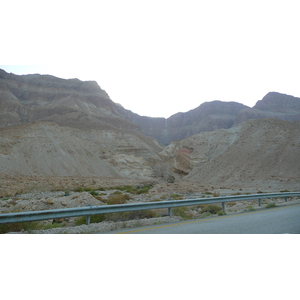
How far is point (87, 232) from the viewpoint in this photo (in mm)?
7664

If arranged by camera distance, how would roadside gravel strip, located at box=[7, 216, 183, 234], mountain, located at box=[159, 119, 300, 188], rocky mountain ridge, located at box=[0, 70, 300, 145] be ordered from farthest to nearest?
1. rocky mountain ridge, located at box=[0, 70, 300, 145]
2. mountain, located at box=[159, 119, 300, 188]
3. roadside gravel strip, located at box=[7, 216, 183, 234]

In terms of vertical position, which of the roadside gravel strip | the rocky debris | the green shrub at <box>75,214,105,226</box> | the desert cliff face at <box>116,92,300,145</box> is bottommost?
the green shrub at <box>75,214,105,226</box>

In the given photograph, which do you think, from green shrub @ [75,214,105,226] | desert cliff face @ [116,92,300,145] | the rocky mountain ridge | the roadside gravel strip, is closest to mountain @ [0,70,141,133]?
the rocky mountain ridge

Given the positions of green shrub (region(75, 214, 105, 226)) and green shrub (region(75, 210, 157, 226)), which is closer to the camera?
green shrub (region(75, 214, 105, 226))

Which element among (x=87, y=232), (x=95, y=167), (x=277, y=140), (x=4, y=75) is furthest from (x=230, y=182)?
(x=4, y=75)

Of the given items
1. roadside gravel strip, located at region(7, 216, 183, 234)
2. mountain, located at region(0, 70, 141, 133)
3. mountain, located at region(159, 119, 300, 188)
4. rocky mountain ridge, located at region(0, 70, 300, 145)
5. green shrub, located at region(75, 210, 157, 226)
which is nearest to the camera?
roadside gravel strip, located at region(7, 216, 183, 234)

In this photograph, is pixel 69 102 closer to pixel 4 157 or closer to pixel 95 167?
pixel 95 167

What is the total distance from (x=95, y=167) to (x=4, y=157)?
1684 cm

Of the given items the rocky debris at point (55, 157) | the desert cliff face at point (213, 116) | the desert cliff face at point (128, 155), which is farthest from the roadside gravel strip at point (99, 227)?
the desert cliff face at point (213, 116)

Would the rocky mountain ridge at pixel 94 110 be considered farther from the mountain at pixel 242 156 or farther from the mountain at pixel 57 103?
the mountain at pixel 242 156

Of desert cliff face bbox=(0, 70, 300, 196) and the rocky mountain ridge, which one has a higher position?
the rocky mountain ridge

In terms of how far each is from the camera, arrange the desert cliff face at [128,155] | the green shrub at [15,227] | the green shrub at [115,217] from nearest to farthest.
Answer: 1. the green shrub at [15,227]
2. the green shrub at [115,217]
3. the desert cliff face at [128,155]

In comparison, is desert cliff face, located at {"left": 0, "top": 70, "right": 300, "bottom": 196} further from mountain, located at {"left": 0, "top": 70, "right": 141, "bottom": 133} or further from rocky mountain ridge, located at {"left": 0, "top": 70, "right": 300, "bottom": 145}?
rocky mountain ridge, located at {"left": 0, "top": 70, "right": 300, "bottom": 145}

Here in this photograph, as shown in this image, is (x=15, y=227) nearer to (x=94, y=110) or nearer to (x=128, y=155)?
(x=128, y=155)
